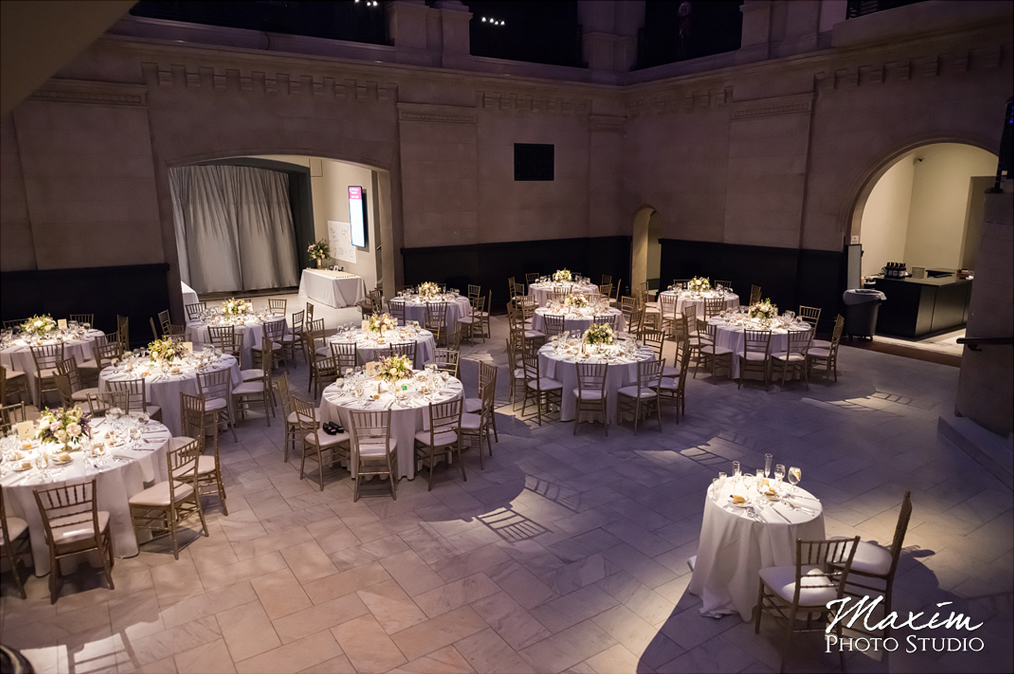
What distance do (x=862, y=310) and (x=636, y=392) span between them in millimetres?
7427

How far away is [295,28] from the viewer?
14820 mm

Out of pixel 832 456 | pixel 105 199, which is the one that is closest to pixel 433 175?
pixel 105 199

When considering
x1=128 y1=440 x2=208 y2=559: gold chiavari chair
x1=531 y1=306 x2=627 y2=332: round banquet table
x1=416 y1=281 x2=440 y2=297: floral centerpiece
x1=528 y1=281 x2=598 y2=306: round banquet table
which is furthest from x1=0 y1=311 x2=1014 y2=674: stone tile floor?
x1=528 y1=281 x2=598 y2=306: round banquet table

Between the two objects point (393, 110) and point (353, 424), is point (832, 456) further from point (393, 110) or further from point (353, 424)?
point (393, 110)

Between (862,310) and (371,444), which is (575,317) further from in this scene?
(862,310)

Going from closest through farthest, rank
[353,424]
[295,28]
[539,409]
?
[353,424] < [539,409] < [295,28]

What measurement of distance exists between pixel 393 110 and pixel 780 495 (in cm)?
1332

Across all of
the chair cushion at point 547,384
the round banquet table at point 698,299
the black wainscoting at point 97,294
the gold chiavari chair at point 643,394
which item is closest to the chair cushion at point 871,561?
the gold chiavari chair at point 643,394

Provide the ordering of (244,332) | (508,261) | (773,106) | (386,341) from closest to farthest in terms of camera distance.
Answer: (386,341)
(244,332)
(773,106)
(508,261)

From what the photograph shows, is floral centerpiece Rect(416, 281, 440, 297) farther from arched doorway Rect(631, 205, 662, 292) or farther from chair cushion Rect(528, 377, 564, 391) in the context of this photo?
arched doorway Rect(631, 205, 662, 292)

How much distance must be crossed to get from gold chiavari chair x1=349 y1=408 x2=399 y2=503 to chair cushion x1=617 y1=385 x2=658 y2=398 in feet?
10.9

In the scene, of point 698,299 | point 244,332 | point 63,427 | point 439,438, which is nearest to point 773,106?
point 698,299

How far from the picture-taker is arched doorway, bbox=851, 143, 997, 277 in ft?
53.7

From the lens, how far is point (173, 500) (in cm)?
616
